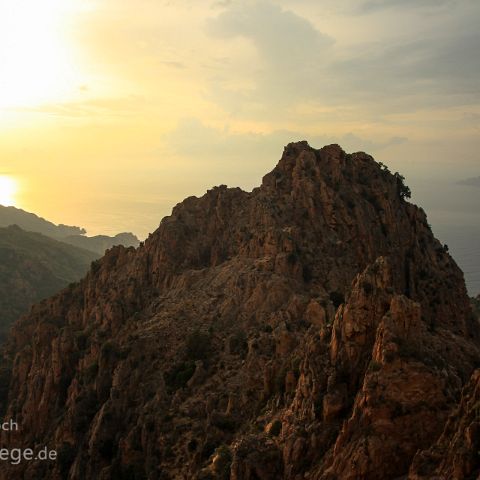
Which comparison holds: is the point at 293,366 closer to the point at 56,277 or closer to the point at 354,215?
the point at 354,215

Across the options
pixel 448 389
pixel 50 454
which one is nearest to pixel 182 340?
pixel 50 454

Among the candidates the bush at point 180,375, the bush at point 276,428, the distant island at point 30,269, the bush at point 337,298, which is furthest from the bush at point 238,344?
the distant island at point 30,269

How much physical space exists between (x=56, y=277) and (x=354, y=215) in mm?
99339

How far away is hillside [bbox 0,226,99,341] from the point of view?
4887 inches

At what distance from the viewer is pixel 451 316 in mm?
57500

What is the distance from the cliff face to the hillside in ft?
134

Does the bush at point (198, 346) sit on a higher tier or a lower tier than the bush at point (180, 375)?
higher

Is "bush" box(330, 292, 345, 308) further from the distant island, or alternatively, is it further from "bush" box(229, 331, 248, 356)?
the distant island

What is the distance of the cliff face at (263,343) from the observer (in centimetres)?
2955

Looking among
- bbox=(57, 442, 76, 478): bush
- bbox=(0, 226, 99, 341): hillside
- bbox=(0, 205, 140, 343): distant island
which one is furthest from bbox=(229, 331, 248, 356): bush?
bbox=(0, 205, 140, 343): distant island

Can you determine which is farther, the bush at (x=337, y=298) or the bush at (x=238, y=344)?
the bush at (x=337, y=298)

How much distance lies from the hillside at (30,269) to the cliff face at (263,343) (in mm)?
40750

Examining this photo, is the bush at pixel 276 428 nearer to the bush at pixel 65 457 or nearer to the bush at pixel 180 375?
the bush at pixel 180 375

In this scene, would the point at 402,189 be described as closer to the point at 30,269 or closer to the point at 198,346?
the point at 198,346
